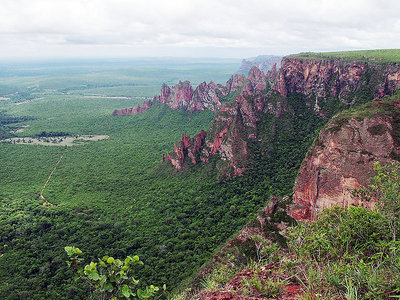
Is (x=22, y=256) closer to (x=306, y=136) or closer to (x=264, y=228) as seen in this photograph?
(x=264, y=228)

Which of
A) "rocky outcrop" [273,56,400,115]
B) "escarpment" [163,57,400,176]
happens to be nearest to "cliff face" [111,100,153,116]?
"rocky outcrop" [273,56,400,115]

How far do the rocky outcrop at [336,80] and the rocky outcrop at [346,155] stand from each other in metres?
31.6

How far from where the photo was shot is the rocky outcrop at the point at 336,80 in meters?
52.7

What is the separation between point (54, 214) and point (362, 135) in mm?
43228

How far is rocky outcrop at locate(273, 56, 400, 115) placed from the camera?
52688 millimetres

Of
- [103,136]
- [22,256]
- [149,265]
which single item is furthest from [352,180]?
[103,136]

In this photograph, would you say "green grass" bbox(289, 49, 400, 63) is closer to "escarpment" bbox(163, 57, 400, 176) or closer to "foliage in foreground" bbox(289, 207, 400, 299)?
"escarpment" bbox(163, 57, 400, 176)

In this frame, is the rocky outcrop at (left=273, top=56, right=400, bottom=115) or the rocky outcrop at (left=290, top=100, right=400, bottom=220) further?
the rocky outcrop at (left=273, top=56, right=400, bottom=115)

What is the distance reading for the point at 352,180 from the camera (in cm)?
2250

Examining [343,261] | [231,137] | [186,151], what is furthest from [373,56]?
[343,261]

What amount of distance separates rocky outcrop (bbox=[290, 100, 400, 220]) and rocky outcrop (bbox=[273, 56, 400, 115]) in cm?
3156

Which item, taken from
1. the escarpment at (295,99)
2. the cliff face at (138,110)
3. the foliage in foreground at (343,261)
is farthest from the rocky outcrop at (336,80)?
the cliff face at (138,110)

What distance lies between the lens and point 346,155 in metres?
23.5

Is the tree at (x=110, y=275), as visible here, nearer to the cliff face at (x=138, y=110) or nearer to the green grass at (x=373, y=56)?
the green grass at (x=373, y=56)
